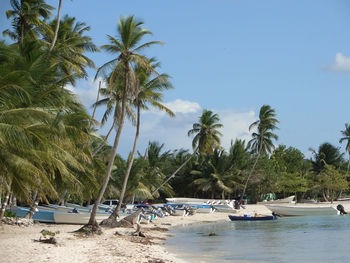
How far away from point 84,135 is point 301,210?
1283 inches

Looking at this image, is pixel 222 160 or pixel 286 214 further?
pixel 222 160

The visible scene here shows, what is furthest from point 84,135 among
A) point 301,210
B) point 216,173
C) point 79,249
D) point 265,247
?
point 216,173

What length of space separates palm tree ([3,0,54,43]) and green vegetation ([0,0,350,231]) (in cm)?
5

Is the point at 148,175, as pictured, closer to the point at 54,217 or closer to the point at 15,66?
the point at 54,217

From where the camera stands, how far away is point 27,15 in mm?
22906

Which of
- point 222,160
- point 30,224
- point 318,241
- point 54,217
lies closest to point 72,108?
point 30,224

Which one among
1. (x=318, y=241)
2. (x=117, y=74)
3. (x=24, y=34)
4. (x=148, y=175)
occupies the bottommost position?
(x=318, y=241)

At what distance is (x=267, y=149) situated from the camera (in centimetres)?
5591

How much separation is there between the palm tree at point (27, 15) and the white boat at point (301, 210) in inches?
1040

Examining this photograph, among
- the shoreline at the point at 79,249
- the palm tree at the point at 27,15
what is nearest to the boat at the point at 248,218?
the shoreline at the point at 79,249

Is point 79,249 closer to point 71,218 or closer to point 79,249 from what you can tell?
point 79,249

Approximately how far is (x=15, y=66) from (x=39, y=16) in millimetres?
10172

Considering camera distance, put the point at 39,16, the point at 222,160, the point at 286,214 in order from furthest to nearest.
Answer: the point at 222,160
the point at 286,214
the point at 39,16

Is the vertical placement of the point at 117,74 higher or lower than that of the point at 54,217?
higher
